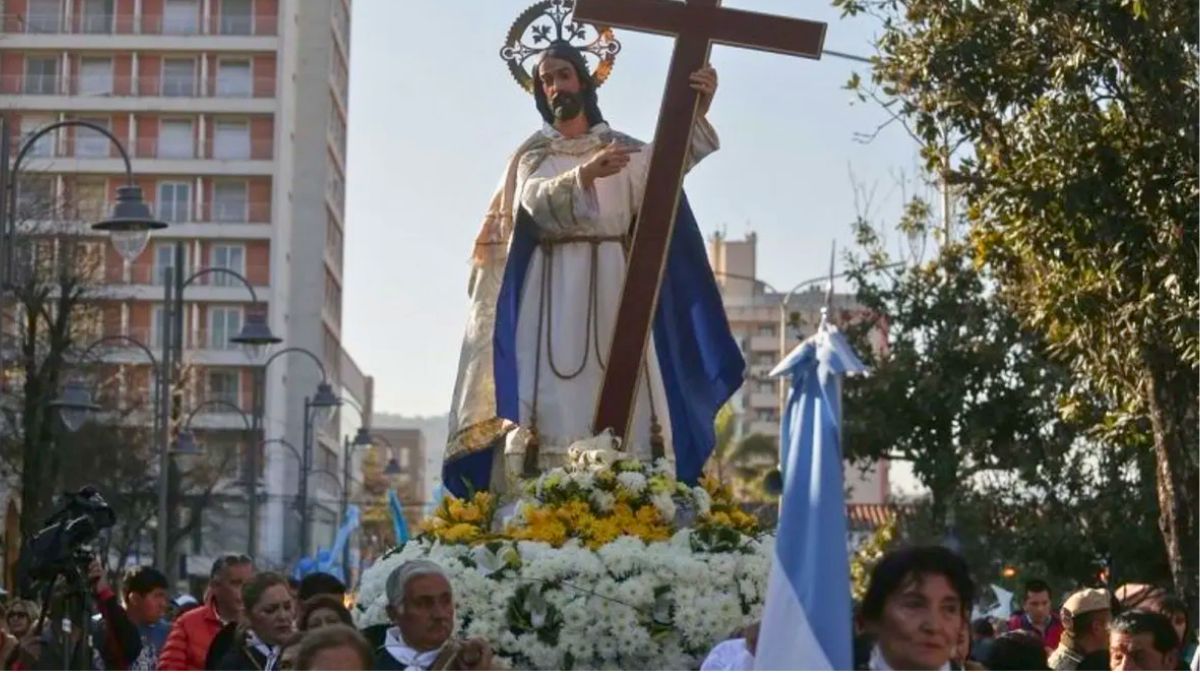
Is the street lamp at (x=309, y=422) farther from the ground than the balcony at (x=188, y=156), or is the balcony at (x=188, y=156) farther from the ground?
the balcony at (x=188, y=156)

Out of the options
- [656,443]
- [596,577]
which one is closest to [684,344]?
[656,443]

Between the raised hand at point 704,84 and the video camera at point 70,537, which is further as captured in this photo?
the raised hand at point 704,84

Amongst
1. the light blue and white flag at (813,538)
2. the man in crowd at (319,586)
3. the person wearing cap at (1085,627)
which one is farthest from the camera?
the person wearing cap at (1085,627)

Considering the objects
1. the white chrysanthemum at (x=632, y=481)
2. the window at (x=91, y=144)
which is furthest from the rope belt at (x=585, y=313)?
the window at (x=91, y=144)

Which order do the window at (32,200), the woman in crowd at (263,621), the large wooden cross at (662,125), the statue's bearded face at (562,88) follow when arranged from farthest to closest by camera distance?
the window at (32,200)
the statue's bearded face at (562,88)
the large wooden cross at (662,125)
the woman in crowd at (263,621)

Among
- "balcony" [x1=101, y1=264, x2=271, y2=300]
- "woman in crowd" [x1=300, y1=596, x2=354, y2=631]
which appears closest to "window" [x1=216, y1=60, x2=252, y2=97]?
"balcony" [x1=101, y1=264, x2=271, y2=300]

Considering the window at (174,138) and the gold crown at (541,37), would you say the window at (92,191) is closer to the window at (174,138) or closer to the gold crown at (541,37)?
the window at (174,138)

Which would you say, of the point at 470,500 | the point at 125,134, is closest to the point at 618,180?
the point at 470,500

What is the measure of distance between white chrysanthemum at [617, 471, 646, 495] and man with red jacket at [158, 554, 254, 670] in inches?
61.0

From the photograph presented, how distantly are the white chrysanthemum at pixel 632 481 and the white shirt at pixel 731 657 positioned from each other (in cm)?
333

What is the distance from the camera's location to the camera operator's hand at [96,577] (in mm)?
12173

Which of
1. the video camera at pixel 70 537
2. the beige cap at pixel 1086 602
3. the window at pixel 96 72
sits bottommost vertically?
the beige cap at pixel 1086 602

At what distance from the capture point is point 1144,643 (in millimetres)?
9805

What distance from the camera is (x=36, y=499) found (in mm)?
40344
